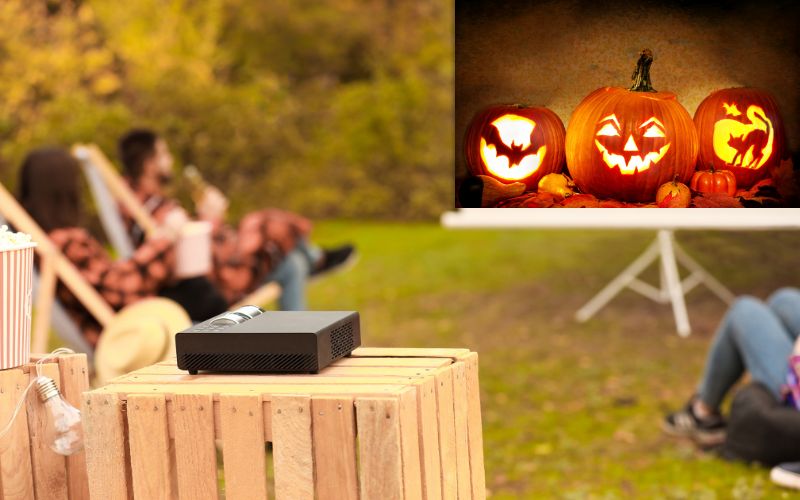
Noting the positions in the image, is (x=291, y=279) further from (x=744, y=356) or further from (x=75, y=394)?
(x=75, y=394)

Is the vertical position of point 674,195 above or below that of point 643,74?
below

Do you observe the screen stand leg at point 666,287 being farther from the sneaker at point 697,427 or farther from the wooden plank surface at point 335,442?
the wooden plank surface at point 335,442

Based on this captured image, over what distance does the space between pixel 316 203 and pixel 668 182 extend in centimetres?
1057

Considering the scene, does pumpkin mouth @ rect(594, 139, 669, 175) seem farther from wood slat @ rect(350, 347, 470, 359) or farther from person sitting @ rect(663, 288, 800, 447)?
person sitting @ rect(663, 288, 800, 447)

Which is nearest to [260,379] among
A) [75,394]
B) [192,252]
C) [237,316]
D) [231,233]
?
[237,316]

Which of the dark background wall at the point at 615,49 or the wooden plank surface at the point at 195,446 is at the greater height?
the dark background wall at the point at 615,49

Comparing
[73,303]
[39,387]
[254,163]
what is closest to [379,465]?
[39,387]

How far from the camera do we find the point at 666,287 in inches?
335

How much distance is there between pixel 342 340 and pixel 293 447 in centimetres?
40

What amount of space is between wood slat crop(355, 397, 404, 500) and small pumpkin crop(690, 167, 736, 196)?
1041 millimetres

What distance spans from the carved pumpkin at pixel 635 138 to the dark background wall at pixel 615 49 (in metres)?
0.03

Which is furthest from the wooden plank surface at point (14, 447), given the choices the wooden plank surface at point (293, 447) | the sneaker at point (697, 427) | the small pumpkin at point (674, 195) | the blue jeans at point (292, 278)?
the blue jeans at point (292, 278)

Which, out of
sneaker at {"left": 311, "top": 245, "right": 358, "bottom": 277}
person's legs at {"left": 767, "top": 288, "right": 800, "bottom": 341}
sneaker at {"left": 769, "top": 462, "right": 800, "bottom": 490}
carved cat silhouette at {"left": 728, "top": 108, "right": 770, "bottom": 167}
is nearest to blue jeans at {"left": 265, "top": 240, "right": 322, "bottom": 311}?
sneaker at {"left": 311, "top": 245, "right": 358, "bottom": 277}

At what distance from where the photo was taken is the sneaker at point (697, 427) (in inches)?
182
